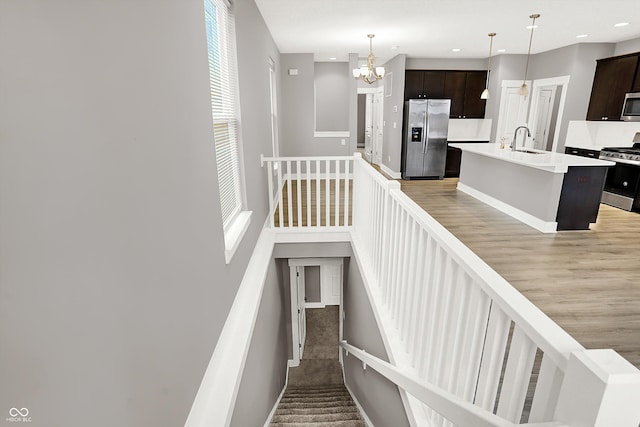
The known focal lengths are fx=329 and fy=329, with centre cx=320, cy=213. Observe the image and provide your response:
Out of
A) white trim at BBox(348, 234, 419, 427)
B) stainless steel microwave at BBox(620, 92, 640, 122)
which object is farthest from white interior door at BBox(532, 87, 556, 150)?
white trim at BBox(348, 234, 419, 427)

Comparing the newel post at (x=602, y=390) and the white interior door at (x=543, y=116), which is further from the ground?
the white interior door at (x=543, y=116)

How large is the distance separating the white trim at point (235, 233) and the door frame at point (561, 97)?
23.1 ft

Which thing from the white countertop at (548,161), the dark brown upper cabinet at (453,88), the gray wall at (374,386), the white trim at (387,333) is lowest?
the gray wall at (374,386)

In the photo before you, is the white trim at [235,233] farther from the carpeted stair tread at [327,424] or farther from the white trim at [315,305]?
the white trim at [315,305]

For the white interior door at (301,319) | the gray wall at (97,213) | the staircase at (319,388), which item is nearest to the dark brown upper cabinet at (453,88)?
the white interior door at (301,319)

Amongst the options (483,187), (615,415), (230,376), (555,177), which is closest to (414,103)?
(483,187)

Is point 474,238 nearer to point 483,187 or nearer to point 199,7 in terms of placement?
point 483,187

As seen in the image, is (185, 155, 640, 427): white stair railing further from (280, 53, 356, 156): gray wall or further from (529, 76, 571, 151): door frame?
(529, 76, 571, 151): door frame

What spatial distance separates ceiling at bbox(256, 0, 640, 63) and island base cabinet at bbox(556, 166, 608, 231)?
2.00 meters

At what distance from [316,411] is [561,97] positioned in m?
7.45

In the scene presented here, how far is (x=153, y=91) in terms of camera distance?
1.16 metres

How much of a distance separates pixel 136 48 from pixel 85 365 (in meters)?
0.92

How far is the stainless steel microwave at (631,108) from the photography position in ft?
18.3

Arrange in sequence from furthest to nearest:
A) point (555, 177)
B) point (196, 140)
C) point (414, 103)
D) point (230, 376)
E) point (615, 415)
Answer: point (414, 103) < point (555, 177) < point (230, 376) < point (196, 140) < point (615, 415)
